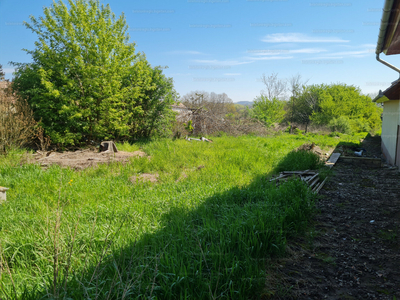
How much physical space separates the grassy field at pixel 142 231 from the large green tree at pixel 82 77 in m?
4.14

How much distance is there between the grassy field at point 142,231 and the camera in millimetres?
2211

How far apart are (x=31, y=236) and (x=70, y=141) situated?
8.84 metres

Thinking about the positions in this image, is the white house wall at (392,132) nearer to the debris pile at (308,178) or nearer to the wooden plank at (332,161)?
the wooden plank at (332,161)

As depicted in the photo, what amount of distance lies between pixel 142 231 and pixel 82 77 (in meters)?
10.3

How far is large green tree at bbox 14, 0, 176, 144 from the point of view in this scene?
1092 centimetres

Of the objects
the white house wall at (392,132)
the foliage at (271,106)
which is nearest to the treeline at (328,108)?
the foliage at (271,106)

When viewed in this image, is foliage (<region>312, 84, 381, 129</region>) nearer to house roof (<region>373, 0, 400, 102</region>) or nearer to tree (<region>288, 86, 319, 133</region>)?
tree (<region>288, 86, 319, 133</region>)

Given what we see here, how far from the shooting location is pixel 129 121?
536 inches

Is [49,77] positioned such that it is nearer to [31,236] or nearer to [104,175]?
[104,175]

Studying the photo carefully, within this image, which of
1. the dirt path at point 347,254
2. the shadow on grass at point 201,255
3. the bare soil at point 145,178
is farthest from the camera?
the bare soil at point 145,178

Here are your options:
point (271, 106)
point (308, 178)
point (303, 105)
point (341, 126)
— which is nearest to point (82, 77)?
point (308, 178)

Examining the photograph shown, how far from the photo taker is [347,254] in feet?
10.5

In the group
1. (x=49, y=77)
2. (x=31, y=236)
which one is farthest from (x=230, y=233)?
(x=49, y=77)

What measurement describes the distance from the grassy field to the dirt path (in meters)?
0.27
